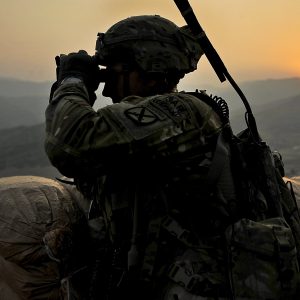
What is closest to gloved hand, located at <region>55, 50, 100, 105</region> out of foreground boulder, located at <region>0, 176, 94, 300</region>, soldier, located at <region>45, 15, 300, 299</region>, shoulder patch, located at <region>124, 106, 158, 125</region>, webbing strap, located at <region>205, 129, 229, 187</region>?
soldier, located at <region>45, 15, 300, 299</region>

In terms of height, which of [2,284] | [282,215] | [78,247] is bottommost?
[2,284]

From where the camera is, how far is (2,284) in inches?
111

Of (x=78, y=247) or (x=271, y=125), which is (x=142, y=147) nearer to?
(x=78, y=247)

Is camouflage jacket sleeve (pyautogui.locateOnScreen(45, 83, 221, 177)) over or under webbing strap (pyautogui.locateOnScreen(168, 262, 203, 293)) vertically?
over

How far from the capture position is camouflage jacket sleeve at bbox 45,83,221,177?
53.4 inches

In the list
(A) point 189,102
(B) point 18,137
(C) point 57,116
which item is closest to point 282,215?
(A) point 189,102

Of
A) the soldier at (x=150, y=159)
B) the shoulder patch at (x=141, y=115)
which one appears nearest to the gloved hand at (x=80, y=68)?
the soldier at (x=150, y=159)

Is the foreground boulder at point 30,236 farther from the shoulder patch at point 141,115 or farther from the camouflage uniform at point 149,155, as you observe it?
the shoulder patch at point 141,115

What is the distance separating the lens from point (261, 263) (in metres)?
1.47

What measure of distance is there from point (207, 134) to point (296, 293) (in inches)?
22.4

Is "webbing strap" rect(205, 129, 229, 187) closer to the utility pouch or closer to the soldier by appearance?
the soldier

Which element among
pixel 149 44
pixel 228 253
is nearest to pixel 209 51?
pixel 149 44

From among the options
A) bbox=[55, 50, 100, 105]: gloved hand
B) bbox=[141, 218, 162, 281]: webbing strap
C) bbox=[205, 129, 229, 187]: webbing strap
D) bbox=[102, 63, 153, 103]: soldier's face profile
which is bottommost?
bbox=[141, 218, 162, 281]: webbing strap

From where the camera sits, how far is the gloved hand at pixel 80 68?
162 centimetres
